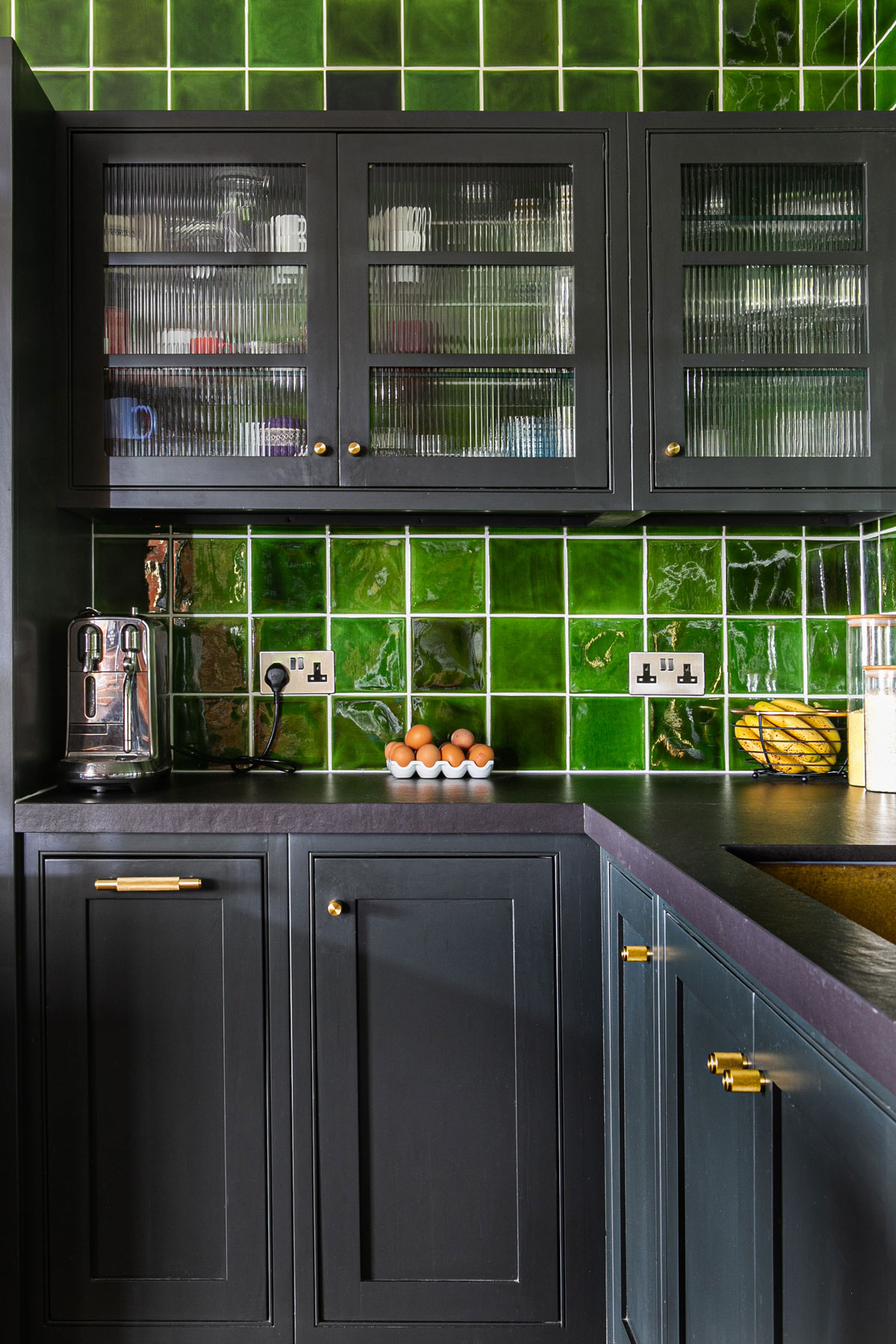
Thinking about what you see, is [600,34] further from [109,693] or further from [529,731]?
[109,693]

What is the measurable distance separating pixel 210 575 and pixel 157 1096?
106cm

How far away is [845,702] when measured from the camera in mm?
2105

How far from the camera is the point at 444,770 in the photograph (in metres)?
1.90

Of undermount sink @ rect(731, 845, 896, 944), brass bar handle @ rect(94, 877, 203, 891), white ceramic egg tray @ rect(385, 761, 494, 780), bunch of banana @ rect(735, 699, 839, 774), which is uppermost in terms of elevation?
bunch of banana @ rect(735, 699, 839, 774)

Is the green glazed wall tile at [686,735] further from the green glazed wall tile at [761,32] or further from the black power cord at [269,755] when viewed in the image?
the green glazed wall tile at [761,32]

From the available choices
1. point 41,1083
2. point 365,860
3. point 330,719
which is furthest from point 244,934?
point 330,719

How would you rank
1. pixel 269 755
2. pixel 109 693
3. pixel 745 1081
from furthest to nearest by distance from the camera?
pixel 269 755
pixel 109 693
pixel 745 1081

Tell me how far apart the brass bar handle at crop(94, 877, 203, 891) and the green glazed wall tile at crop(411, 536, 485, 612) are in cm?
81

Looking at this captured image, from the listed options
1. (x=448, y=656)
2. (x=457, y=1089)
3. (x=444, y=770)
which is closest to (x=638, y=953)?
(x=457, y=1089)

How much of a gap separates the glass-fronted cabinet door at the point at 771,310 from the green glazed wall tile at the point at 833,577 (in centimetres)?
34

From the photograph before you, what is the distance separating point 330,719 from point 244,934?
24.4 inches

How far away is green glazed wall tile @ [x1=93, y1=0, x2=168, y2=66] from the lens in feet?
6.92

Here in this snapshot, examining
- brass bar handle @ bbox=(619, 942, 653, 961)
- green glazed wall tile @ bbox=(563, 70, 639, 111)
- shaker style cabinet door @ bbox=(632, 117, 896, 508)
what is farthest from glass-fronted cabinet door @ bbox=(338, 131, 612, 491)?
brass bar handle @ bbox=(619, 942, 653, 961)

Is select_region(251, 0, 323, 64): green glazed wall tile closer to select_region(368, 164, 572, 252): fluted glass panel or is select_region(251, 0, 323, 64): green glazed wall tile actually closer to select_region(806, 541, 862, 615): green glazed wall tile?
select_region(368, 164, 572, 252): fluted glass panel
